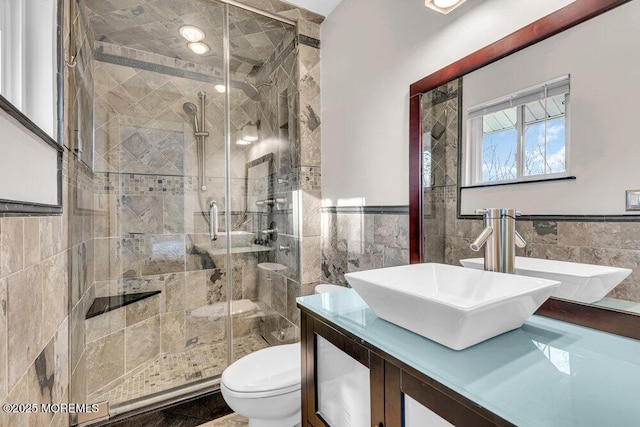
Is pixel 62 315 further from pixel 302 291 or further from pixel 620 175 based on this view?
pixel 620 175

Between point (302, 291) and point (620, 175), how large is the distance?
1805 mm

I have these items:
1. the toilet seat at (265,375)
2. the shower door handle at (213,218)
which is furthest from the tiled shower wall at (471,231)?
the shower door handle at (213,218)

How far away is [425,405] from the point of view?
61 cm

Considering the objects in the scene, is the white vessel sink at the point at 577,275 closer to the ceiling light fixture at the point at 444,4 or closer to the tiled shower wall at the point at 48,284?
the ceiling light fixture at the point at 444,4

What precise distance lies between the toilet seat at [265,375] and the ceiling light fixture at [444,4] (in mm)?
1736

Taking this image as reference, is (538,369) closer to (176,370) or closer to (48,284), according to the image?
(48,284)

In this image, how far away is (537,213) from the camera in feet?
3.13

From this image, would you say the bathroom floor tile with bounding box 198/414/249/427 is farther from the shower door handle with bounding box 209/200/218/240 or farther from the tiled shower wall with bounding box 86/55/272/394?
the shower door handle with bounding box 209/200/218/240

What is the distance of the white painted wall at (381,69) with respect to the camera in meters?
1.17

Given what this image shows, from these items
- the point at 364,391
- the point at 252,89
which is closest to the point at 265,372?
the point at 364,391

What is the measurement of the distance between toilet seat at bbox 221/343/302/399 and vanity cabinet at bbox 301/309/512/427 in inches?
13.2

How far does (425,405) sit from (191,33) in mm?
2560

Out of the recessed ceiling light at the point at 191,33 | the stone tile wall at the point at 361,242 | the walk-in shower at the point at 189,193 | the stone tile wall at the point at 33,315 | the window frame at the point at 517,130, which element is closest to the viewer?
the stone tile wall at the point at 33,315

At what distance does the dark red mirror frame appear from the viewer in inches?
31.7
